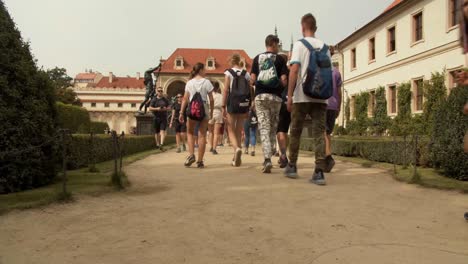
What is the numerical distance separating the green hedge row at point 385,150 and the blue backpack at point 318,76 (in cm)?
213

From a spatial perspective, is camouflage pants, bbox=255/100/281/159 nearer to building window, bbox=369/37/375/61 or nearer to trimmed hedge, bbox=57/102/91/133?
trimmed hedge, bbox=57/102/91/133

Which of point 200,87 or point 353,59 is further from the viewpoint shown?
point 353,59

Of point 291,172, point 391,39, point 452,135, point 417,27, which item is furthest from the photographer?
point 391,39

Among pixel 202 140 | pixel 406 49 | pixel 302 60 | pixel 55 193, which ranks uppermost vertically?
pixel 406 49

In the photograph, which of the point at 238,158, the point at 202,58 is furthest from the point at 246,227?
the point at 202,58

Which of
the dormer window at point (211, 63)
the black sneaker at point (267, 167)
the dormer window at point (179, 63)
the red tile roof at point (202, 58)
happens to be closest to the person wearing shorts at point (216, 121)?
the black sneaker at point (267, 167)

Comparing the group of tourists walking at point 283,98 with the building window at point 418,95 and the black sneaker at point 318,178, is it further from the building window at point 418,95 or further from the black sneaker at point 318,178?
the building window at point 418,95

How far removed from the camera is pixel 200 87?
7.35 metres

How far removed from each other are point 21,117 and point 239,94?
151 inches

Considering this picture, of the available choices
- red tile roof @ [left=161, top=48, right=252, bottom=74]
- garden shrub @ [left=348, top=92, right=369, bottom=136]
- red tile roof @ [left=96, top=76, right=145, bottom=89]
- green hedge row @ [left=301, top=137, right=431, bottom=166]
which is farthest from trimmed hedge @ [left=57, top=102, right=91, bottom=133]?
red tile roof @ [left=96, top=76, right=145, bottom=89]

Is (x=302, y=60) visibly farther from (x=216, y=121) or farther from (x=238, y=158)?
(x=216, y=121)

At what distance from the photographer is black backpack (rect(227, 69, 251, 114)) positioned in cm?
718

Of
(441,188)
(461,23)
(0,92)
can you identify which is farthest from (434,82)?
(0,92)

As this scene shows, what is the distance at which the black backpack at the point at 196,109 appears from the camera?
7125mm
